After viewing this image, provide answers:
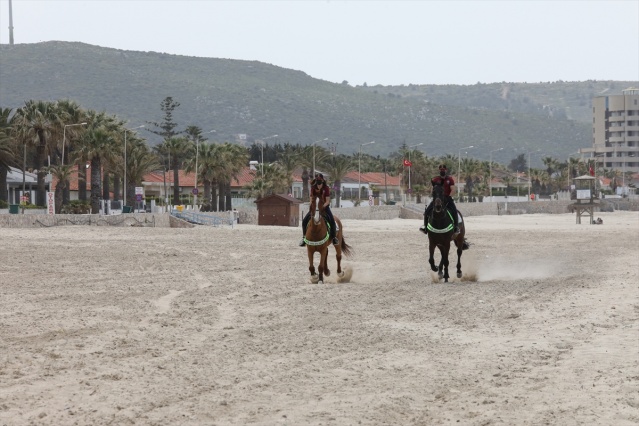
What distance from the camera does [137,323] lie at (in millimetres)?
16281

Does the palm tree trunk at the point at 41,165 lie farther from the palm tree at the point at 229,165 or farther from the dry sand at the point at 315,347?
the dry sand at the point at 315,347

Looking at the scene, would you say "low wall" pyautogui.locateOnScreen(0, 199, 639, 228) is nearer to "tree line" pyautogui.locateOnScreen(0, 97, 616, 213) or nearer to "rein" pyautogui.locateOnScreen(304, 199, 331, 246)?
"tree line" pyautogui.locateOnScreen(0, 97, 616, 213)

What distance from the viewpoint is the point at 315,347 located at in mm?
14148

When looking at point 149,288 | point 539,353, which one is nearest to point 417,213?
point 149,288

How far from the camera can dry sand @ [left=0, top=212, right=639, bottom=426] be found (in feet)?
34.0

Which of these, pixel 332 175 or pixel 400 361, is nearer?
pixel 400 361

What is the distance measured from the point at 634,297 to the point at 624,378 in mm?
9101

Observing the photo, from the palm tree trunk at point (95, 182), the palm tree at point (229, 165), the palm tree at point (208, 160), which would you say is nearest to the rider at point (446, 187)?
the palm tree trunk at point (95, 182)

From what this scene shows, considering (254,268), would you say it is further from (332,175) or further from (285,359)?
(332,175)

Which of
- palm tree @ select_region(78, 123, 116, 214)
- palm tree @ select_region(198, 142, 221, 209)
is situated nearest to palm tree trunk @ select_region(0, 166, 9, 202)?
palm tree @ select_region(78, 123, 116, 214)

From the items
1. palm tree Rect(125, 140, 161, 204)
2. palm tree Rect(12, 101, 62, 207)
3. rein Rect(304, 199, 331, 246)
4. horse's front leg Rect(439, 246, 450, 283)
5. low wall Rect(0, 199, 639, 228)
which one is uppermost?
palm tree Rect(12, 101, 62, 207)

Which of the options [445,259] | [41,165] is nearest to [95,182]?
[41,165]

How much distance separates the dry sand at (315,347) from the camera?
408 inches

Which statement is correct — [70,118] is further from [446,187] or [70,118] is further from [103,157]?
[446,187]
